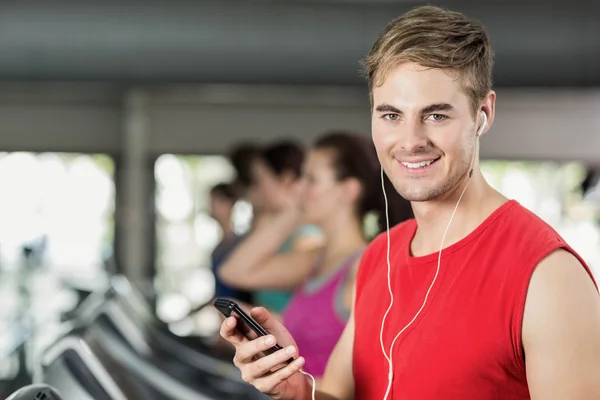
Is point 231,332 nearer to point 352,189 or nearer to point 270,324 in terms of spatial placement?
point 270,324

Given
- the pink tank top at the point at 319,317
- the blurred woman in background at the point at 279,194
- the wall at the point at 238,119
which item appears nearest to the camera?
the pink tank top at the point at 319,317

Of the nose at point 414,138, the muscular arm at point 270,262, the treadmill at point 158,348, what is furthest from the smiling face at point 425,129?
the muscular arm at point 270,262

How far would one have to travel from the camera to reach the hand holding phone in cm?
140

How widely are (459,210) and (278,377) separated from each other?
0.33 metres

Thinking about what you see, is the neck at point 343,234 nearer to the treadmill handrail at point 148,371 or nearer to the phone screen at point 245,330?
the treadmill handrail at point 148,371

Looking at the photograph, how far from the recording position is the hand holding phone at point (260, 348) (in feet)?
4.60

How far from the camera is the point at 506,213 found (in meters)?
1.39

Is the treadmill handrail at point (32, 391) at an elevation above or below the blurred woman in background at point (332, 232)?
above

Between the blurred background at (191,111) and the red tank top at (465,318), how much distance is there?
6375 mm

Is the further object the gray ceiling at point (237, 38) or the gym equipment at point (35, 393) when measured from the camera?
the gray ceiling at point (237, 38)

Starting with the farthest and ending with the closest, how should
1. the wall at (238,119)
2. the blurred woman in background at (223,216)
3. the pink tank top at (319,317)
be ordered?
the wall at (238,119), the blurred woman in background at (223,216), the pink tank top at (319,317)

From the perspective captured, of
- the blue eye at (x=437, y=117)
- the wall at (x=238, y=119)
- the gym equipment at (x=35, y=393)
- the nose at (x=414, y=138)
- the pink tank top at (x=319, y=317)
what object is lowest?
the wall at (x=238, y=119)

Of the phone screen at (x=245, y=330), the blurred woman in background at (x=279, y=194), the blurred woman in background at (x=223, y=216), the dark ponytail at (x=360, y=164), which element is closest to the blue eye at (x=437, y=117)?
the phone screen at (x=245, y=330)

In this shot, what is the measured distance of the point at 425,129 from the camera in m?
1.39
